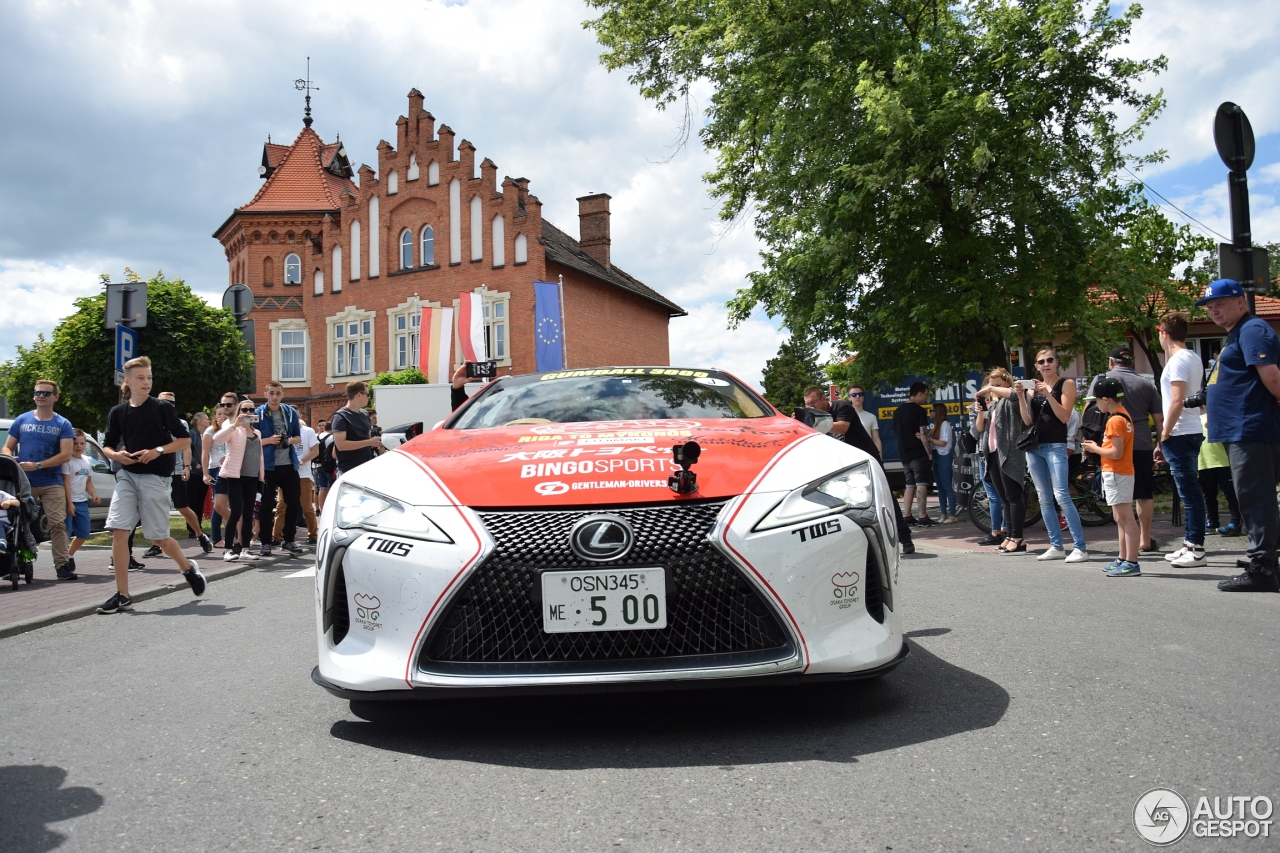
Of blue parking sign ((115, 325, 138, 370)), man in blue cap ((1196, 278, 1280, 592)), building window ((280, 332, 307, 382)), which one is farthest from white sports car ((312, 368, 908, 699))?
building window ((280, 332, 307, 382))

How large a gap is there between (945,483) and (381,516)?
12333mm

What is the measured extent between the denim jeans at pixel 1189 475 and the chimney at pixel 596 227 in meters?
39.3

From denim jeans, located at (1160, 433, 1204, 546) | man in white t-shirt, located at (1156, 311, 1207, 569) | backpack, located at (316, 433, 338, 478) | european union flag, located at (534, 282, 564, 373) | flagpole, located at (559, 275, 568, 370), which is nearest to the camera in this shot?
man in white t-shirt, located at (1156, 311, 1207, 569)

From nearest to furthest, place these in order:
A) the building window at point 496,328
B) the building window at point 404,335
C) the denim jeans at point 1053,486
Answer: the denim jeans at point 1053,486 → the building window at point 496,328 → the building window at point 404,335

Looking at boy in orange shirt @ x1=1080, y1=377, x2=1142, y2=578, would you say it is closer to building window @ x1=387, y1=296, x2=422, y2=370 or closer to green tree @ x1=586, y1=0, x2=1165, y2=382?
green tree @ x1=586, y1=0, x2=1165, y2=382

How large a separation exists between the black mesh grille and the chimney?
4414cm

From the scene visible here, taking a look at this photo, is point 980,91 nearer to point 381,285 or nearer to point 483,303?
point 483,303

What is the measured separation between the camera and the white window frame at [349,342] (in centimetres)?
4303

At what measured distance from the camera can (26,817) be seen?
2.79m

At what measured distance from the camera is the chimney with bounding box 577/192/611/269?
4694 centimetres

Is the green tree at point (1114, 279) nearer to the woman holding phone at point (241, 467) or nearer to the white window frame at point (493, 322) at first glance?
the woman holding phone at point (241, 467)

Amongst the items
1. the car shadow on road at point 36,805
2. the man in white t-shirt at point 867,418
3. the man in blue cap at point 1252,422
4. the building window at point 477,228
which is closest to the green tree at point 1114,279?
the man in white t-shirt at point 867,418

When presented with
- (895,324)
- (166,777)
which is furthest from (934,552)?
(166,777)

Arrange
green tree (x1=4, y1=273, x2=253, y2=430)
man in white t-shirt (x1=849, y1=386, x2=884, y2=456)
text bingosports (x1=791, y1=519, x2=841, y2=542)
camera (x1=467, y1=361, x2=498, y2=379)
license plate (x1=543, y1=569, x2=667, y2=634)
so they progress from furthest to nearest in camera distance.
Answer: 1. camera (x1=467, y1=361, x2=498, y2=379)
2. green tree (x1=4, y1=273, x2=253, y2=430)
3. man in white t-shirt (x1=849, y1=386, x2=884, y2=456)
4. text bingosports (x1=791, y1=519, x2=841, y2=542)
5. license plate (x1=543, y1=569, x2=667, y2=634)
